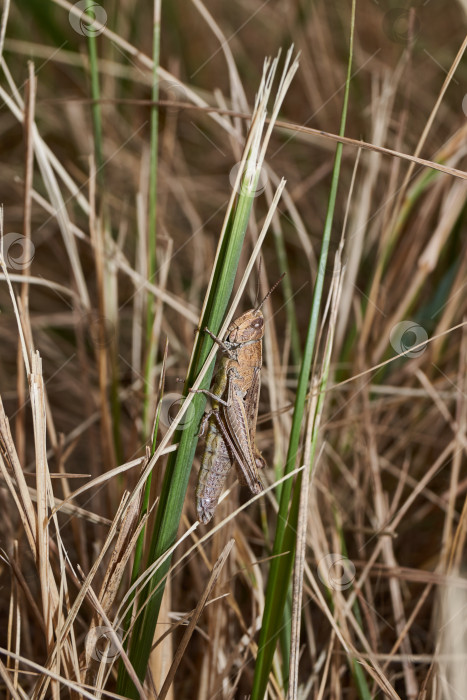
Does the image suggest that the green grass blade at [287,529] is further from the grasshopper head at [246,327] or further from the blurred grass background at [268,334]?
the grasshopper head at [246,327]

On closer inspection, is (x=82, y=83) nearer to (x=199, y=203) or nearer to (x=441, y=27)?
(x=199, y=203)

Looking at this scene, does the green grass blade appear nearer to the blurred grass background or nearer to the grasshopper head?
the blurred grass background

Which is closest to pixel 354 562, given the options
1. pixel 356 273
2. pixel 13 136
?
pixel 356 273

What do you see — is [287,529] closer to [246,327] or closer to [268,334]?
[246,327]

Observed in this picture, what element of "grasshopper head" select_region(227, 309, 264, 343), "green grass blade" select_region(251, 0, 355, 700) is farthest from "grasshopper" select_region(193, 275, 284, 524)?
"green grass blade" select_region(251, 0, 355, 700)

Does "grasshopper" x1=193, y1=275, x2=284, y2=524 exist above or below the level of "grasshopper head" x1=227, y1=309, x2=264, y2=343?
below

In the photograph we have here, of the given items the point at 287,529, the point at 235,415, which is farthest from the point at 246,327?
the point at 287,529

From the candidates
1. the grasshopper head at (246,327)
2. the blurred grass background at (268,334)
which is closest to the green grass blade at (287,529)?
the blurred grass background at (268,334)
